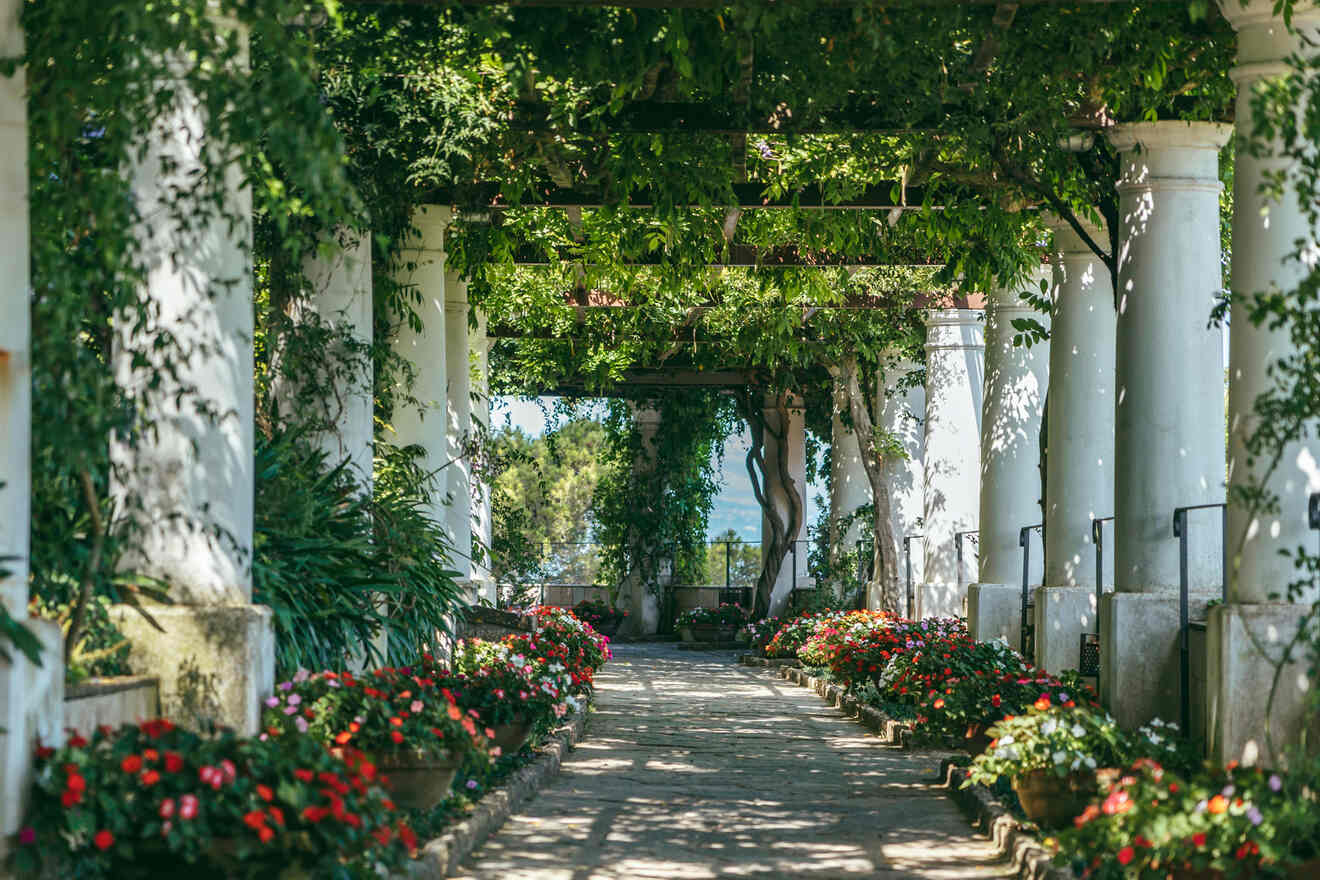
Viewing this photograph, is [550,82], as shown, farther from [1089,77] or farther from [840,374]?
[840,374]

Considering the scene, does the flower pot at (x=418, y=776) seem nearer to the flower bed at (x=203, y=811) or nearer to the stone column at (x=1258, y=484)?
the flower bed at (x=203, y=811)

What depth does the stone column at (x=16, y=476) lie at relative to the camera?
4.30 metres

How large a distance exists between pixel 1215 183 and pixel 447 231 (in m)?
5.99

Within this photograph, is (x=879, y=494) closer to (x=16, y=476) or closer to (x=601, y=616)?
(x=601, y=616)

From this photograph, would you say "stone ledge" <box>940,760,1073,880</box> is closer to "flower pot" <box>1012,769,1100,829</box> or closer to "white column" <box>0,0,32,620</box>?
"flower pot" <box>1012,769,1100,829</box>

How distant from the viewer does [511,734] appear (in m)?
8.56

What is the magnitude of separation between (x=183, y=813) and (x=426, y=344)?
24.8 ft

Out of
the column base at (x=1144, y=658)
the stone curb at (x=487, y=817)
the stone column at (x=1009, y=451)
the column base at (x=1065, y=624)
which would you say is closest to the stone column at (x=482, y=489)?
the stone column at (x=1009, y=451)

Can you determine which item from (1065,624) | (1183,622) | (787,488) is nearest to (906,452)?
(787,488)

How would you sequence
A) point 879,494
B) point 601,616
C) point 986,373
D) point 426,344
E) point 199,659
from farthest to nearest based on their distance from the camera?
1. point 601,616
2. point 879,494
3. point 986,373
4. point 426,344
5. point 199,659

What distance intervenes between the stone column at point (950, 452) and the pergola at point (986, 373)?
4cm

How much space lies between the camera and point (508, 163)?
10305 mm

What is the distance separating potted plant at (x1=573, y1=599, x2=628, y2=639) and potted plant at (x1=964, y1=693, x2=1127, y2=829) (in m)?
20.2

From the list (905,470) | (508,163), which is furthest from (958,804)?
(905,470)
